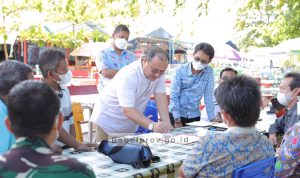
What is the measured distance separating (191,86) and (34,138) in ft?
9.82

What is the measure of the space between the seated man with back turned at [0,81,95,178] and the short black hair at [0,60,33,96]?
849 millimetres

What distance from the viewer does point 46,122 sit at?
1308mm

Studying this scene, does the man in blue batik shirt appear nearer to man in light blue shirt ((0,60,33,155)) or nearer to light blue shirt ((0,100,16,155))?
man in light blue shirt ((0,60,33,155))

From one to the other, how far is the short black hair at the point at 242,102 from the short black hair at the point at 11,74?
1.12m

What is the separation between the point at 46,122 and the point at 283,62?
2615 centimetres

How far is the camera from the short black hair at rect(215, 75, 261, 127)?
2062mm

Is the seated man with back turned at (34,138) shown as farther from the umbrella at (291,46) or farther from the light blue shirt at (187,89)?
the umbrella at (291,46)

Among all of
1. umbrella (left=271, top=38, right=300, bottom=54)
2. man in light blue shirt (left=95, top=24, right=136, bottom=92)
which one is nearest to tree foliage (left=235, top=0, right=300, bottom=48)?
umbrella (left=271, top=38, right=300, bottom=54)

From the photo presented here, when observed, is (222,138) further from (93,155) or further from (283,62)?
(283,62)

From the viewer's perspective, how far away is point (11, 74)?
217 cm

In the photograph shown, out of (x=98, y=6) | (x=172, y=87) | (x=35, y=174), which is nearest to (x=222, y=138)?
(x=35, y=174)

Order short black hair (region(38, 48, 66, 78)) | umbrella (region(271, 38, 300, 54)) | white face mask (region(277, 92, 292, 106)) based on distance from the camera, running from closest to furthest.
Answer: short black hair (region(38, 48, 66, 78)) → white face mask (region(277, 92, 292, 106)) → umbrella (region(271, 38, 300, 54))

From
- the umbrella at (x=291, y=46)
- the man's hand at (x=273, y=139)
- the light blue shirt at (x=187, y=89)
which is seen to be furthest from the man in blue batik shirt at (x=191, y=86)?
the umbrella at (x=291, y=46)

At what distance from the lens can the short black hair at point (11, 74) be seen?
2.14 metres
